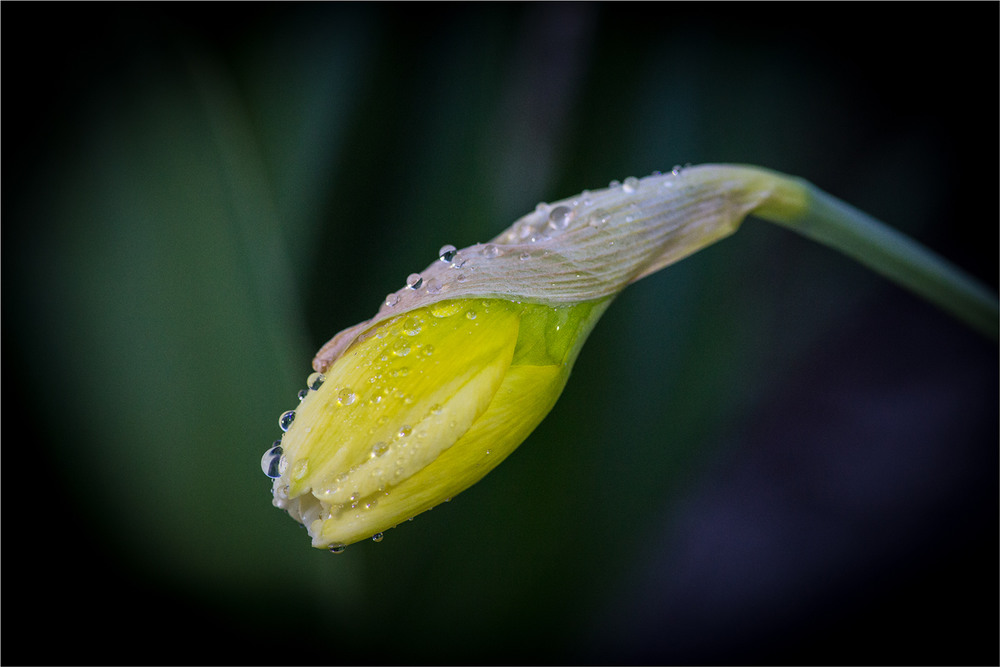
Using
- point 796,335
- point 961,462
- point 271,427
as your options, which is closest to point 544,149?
point 271,427

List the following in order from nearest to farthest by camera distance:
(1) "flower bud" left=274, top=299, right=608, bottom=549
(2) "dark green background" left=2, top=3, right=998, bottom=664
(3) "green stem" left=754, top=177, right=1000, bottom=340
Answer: (1) "flower bud" left=274, top=299, right=608, bottom=549 → (3) "green stem" left=754, top=177, right=1000, bottom=340 → (2) "dark green background" left=2, top=3, right=998, bottom=664

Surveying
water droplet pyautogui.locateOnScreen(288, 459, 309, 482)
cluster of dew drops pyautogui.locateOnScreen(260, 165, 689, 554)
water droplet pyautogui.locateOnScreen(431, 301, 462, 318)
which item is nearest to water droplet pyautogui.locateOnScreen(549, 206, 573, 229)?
cluster of dew drops pyautogui.locateOnScreen(260, 165, 689, 554)

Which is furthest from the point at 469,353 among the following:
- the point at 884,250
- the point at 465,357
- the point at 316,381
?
the point at 884,250

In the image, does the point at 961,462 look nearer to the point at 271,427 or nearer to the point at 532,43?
the point at 532,43

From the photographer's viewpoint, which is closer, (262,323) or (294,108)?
(262,323)

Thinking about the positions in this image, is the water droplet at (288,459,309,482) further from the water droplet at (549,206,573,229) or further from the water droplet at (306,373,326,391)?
the water droplet at (549,206,573,229)

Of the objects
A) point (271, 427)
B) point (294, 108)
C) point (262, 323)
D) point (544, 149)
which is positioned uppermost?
point (294, 108)

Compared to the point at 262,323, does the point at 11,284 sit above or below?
above
